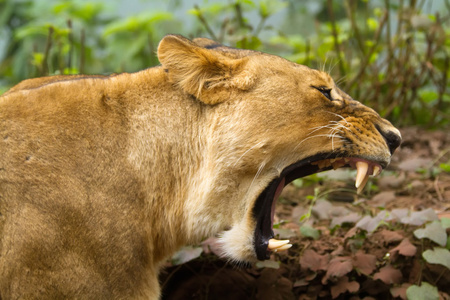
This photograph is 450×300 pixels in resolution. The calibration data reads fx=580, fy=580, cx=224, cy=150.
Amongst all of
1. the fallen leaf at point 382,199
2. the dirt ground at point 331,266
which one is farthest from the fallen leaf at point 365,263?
the fallen leaf at point 382,199

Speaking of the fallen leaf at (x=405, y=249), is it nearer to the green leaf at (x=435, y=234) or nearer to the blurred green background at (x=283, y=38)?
the green leaf at (x=435, y=234)

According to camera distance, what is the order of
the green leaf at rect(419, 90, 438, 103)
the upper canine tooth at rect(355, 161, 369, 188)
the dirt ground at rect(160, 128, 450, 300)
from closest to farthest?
the upper canine tooth at rect(355, 161, 369, 188) < the dirt ground at rect(160, 128, 450, 300) < the green leaf at rect(419, 90, 438, 103)

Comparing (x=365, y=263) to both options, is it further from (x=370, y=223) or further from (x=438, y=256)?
(x=438, y=256)

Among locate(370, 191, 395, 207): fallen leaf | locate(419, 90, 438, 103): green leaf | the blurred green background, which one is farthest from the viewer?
locate(419, 90, 438, 103): green leaf

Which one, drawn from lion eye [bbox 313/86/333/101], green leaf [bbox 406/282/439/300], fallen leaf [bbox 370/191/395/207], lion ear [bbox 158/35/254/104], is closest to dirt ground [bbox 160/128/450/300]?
green leaf [bbox 406/282/439/300]

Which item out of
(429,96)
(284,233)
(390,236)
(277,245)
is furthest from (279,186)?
(429,96)

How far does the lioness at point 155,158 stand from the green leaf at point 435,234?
1.47 feet

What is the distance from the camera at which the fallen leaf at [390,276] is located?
276 cm

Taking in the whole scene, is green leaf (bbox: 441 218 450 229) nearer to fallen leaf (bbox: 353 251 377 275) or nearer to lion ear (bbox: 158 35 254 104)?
fallen leaf (bbox: 353 251 377 275)

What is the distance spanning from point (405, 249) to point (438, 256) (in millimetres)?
170

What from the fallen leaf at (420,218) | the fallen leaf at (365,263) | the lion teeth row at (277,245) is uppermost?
the lion teeth row at (277,245)

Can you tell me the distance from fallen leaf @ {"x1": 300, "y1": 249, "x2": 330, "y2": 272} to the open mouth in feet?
1.40

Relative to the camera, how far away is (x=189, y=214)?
2.36 meters

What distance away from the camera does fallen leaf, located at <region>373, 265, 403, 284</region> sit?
2760 mm
